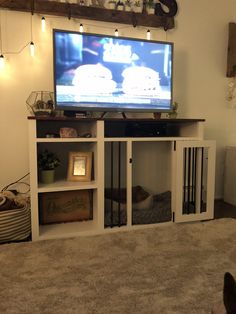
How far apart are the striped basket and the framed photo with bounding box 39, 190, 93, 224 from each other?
0.22 metres

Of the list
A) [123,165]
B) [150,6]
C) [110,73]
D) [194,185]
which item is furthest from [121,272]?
[150,6]

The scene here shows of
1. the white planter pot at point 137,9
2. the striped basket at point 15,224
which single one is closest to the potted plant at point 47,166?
the striped basket at point 15,224

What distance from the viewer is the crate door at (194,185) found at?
7.83 ft

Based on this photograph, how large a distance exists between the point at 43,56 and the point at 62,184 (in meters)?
1.16

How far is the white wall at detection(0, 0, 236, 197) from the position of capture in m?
2.46

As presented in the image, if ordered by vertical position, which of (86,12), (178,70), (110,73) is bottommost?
(110,73)

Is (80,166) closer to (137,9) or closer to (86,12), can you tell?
(86,12)

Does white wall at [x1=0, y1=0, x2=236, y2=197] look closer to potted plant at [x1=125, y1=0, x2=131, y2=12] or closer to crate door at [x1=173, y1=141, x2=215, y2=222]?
potted plant at [x1=125, y1=0, x2=131, y2=12]

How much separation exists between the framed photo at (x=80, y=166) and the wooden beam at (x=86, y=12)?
1233 mm

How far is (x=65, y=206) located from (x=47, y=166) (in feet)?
1.20

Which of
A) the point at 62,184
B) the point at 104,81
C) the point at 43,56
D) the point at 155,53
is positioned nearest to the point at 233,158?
the point at 155,53

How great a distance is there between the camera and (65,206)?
93.7 inches

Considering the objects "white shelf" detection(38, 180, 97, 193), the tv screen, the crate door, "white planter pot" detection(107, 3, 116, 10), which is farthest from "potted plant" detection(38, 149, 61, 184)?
"white planter pot" detection(107, 3, 116, 10)

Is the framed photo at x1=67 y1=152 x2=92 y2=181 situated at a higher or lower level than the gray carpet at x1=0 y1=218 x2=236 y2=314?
higher
